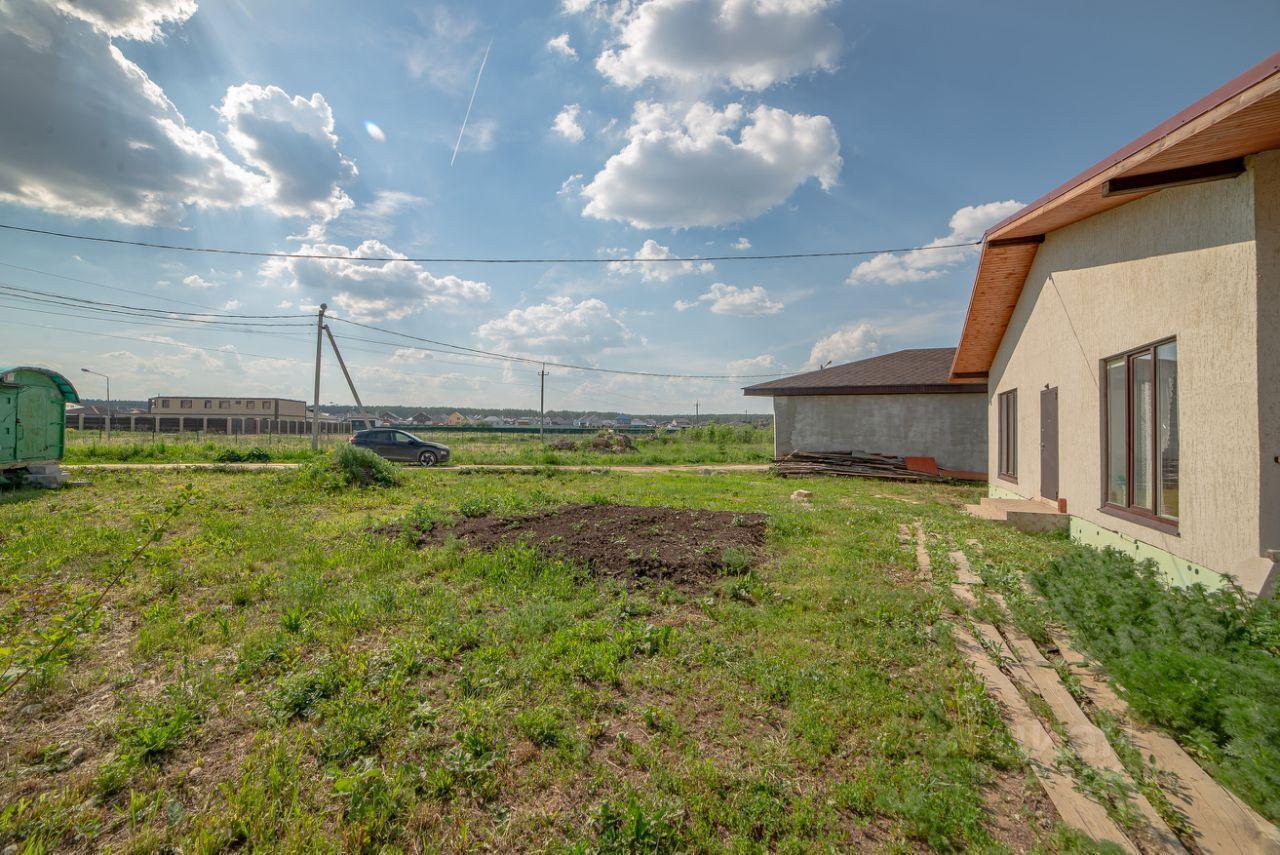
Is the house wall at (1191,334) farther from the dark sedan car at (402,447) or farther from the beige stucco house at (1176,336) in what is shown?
the dark sedan car at (402,447)

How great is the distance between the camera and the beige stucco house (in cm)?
409

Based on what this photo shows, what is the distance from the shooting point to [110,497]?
11.4 meters

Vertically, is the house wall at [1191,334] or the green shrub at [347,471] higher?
the house wall at [1191,334]

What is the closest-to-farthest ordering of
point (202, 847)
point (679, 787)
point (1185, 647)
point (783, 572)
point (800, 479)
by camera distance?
point (202, 847) < point (679, 787) < point (1185, 647) < point (783, 572) < point (800, 479)

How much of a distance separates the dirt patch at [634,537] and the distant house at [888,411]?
10.7 metres

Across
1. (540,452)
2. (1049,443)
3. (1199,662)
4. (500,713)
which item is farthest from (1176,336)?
(540,452)

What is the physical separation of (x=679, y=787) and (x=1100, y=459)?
6.90 meters

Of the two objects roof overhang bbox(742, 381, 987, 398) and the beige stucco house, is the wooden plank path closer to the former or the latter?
the beige stucco house

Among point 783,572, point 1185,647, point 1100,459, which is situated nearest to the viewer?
point 1185,647

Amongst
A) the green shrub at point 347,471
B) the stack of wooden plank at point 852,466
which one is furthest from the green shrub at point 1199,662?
the stack of wooden plank at point 852,466

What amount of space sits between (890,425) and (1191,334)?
1365 cm

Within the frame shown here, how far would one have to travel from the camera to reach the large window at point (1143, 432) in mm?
5348

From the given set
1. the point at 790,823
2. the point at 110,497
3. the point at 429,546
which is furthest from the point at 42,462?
the point at 790,823

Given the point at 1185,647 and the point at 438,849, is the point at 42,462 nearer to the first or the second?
the point at 438,849
